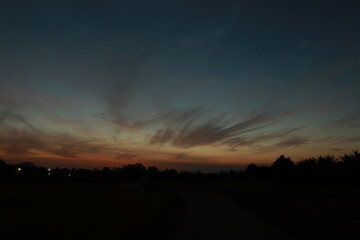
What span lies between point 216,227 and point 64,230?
24.5 ft

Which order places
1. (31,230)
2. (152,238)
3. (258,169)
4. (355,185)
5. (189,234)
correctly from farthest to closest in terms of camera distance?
(258,169)
(355,185)
(31,230)
(189,234)
(152,238)

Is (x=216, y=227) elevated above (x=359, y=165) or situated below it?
below

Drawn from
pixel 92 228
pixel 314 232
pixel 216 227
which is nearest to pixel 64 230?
pixel 92 228

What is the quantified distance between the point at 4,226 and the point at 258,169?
5617 inches

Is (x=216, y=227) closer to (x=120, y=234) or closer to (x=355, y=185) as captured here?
(x=120, y=234)

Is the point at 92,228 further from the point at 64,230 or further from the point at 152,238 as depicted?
the point at 152,238

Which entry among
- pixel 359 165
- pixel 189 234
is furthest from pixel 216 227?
pixel 359 165

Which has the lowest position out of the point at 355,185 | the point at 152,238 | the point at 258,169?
the point at 152,238

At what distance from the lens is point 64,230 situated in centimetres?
1634

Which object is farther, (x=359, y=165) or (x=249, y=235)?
(x=359, y=165)

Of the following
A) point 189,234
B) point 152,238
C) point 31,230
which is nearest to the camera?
point 152,238

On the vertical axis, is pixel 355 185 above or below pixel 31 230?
above

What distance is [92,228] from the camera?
16938mm

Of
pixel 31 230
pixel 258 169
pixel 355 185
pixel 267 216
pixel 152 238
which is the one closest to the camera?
pixel 152 238
